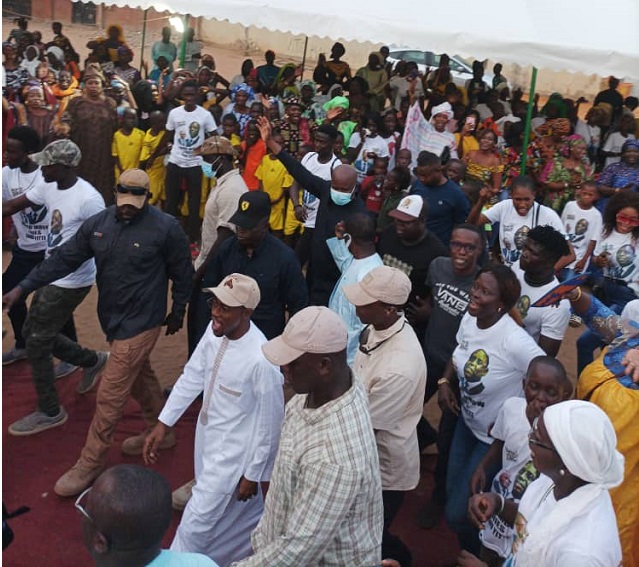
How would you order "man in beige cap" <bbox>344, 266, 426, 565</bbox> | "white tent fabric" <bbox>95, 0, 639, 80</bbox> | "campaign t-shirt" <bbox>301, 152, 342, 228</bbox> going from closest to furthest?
"man in beige cap" <bbox>344, 266, 426, 565</bbox>
"white tent fabric" <bbox>95, 0, 639, 80</bbox>
"campaign t-shirt" <bbox>301, 152, 342, 228</bbox>

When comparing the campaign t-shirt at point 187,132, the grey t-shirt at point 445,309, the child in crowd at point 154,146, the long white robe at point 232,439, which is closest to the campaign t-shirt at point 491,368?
the grey t-shirt at point 445,309

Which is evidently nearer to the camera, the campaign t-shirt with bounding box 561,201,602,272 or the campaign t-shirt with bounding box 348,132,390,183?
the campaign t-shirt with bounding box 561,201,602,272

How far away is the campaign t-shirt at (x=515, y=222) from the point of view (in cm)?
609

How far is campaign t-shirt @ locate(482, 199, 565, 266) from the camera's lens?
609 centimetres

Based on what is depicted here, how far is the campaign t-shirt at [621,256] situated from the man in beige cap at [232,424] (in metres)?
3.14

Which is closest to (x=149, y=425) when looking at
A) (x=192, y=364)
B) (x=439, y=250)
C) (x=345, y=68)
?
(x=192, y=364)

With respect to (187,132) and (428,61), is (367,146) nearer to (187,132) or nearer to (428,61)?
(187,132)

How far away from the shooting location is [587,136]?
11734 millimetres

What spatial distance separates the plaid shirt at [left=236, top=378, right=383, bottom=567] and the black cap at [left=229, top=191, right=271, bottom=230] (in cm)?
219

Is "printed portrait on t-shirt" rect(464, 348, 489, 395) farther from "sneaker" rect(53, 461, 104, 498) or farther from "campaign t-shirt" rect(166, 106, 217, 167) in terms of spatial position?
"campaign t-shirt" rect(166, 106, 217, 167)

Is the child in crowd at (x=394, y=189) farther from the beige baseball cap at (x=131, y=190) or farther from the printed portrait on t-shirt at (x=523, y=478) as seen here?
the printed portrait on t-shirt at (x=523, y=478)

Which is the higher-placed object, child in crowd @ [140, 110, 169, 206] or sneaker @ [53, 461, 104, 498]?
child in crowd @ [140, 110, 169, 206]

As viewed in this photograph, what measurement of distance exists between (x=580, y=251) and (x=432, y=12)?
272cm

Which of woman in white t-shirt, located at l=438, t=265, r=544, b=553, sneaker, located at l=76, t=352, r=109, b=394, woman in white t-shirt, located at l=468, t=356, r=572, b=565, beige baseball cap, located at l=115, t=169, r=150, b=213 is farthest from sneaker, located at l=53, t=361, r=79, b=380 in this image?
woman in white t-shirt, located at l=468, t=356, r=572, b=565
